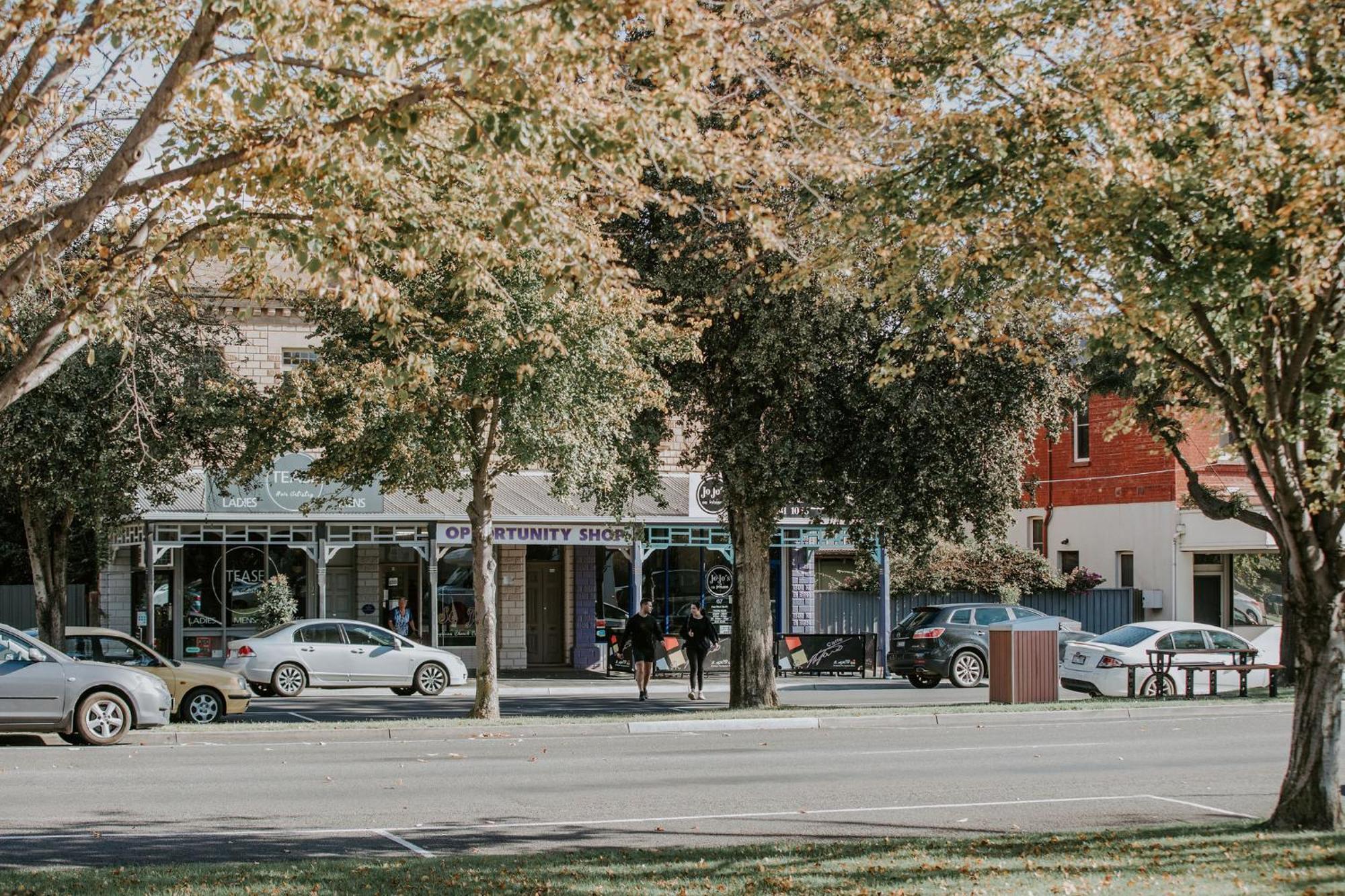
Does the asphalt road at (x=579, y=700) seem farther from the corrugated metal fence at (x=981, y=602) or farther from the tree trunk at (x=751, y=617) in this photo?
the corrugated metal fence at (x=981, y=602)

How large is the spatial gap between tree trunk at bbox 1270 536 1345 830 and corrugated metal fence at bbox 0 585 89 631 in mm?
28454

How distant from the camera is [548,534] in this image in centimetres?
2958

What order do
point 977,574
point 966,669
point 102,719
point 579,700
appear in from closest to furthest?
point 102,719 → point 579,700 → point 966,669 → point 977,574

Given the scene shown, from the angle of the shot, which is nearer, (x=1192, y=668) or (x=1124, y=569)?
(x=1192, y=668)

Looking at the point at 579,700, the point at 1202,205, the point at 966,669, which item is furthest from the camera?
the point at 966,669

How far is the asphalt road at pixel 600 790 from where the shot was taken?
10.3 metres

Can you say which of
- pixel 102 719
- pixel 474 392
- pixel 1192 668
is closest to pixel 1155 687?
pixel 1192 668

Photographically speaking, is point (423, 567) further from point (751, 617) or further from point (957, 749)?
point (957, 749)

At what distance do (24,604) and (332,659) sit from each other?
40.3 feet

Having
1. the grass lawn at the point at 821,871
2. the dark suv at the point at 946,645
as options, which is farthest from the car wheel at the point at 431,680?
the grass lawn at the point at 821,871

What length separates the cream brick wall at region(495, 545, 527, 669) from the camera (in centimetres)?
3130

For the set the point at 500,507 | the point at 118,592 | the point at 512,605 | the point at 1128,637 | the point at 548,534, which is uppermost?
the point at 500,507

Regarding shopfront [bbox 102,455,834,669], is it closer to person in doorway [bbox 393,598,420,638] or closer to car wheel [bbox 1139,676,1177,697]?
person in doorway [bbox 393,598,420,638]

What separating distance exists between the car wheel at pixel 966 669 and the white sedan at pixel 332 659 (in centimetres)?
930
